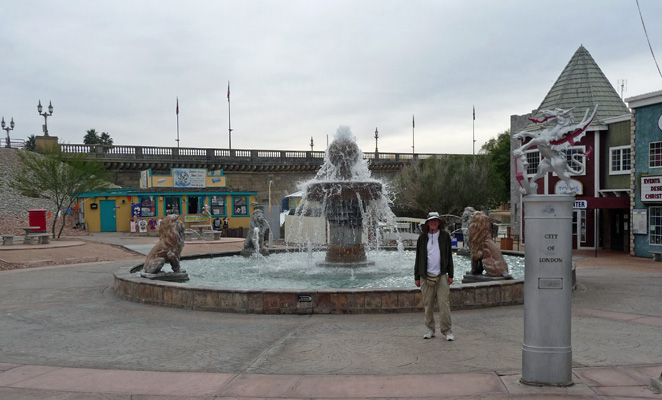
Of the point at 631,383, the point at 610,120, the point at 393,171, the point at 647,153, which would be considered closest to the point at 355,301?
the point at 631,383

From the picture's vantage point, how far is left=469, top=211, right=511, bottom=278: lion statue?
1078 centimetres

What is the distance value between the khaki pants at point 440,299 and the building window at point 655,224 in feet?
59.4

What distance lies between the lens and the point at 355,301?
931 cm

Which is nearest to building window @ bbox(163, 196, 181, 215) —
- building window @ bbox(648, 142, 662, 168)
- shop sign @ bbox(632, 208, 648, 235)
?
shop sign @ bbox(632, 208, 648, 235)

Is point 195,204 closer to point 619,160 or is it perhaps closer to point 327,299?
point 619,160

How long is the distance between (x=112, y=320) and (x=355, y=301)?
161 inches

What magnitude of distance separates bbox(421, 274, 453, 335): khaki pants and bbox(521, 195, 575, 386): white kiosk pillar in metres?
1.84

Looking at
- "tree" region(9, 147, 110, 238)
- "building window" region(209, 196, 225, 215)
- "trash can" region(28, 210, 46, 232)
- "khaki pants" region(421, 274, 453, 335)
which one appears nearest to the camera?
"khaki pants" region(421, 274, 453, 335)

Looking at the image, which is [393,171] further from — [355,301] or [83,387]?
[83,387]

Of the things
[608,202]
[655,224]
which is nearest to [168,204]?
[608,202]

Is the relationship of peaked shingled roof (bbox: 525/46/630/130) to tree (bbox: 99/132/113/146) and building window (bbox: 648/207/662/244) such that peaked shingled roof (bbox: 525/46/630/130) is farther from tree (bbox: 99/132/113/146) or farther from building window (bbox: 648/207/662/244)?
tree (bbox: 99/132/113/146)

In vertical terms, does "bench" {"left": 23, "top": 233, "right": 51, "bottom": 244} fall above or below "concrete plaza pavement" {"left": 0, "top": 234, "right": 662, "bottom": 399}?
above

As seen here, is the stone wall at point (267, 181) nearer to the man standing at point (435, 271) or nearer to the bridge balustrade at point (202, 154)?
the bridge balustrade at point (202, 154)

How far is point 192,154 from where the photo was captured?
5147 cm
